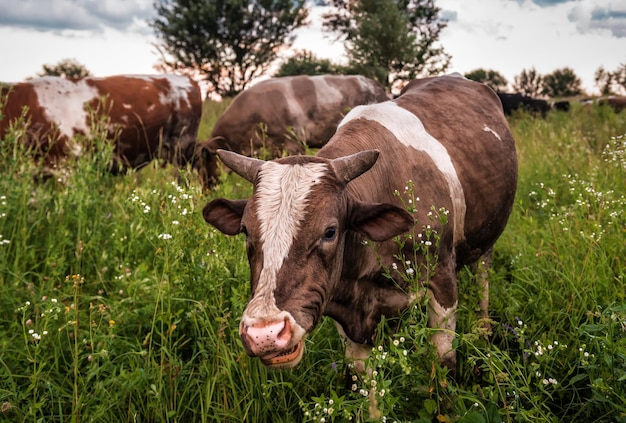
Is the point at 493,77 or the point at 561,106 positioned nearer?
the point at 561,106

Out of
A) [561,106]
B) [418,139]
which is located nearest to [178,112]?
[418,139]

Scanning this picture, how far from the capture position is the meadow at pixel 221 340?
6.95ft

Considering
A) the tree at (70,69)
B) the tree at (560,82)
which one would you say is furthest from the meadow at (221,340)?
the tree at (560,82)

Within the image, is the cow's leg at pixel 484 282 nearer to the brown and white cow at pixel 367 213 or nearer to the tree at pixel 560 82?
the brown and white cow at pixel 367 213

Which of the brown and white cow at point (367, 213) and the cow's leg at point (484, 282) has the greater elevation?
the brown and white cow at point (367, 213)

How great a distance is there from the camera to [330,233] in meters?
2.18

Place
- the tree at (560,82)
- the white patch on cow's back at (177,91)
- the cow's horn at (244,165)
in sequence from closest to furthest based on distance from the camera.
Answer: the cow's horn at (244,165)
the white patch on cow's back at (177,91)
the tree at (560,82)

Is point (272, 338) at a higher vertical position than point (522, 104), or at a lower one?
higher

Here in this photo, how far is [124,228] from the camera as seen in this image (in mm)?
4195

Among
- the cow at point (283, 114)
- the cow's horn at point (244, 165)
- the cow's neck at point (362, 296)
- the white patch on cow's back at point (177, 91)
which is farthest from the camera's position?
the white patch on cow's back at point (177, 91)

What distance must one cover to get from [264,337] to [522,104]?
1394cm

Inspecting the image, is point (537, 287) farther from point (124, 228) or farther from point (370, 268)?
point (124, 228)

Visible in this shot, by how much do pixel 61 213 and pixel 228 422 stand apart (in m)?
Answer: 2.87

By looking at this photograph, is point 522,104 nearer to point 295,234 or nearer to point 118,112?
point 118,112
